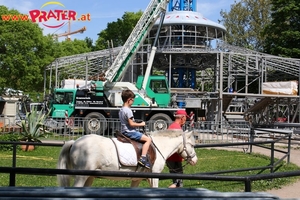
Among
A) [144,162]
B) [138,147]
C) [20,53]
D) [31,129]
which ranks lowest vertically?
[31,129]

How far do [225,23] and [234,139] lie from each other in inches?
1527

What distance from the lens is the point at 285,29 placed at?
139 feet

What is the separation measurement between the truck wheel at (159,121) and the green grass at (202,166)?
5110mm

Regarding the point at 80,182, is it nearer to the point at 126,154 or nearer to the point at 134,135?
the point at 126,154

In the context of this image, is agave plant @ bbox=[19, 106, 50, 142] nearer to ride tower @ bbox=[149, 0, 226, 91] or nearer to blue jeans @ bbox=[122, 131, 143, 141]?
blue jeans @ bbox=[122, 131, 143, 141]

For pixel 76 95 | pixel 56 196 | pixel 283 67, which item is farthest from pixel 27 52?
pixel 56 196

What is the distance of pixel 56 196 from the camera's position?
3.29 metres

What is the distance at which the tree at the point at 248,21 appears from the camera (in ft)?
176

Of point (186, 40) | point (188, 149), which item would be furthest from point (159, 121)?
point (188, 149)

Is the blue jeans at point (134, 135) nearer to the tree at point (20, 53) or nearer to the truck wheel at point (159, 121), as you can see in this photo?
the truck wheel at point (159, 121)

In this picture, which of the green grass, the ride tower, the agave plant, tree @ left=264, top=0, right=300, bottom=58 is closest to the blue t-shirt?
the green grass

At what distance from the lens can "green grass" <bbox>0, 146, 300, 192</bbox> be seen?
9148 millimetres

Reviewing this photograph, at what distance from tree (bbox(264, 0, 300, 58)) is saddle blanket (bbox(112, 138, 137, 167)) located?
37.1m

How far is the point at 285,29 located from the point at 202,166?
33736 mm
